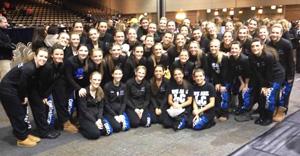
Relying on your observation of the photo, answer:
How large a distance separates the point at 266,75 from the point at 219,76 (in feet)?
2.32

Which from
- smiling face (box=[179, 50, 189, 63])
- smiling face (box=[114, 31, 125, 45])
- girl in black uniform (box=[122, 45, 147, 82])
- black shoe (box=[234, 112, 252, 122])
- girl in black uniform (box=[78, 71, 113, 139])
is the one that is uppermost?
smiling face (box=[114, 31, 125, 45])

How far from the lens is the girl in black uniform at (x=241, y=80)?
168 inches

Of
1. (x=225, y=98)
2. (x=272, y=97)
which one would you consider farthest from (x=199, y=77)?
(x=272, y=97)

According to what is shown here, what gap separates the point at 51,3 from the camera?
21.7m

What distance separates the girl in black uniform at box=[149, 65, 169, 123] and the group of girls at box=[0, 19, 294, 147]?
16mm

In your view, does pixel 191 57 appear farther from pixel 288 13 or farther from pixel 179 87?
pixel 288 13

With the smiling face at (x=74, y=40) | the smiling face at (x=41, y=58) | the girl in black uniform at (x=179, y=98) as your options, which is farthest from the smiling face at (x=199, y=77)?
the smiling face at (x=41, y=58)

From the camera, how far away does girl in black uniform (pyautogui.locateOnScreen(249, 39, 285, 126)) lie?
13.1 feet

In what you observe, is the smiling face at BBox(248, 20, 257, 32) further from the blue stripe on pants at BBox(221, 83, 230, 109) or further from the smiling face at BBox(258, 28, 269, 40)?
the blue stripe on pants at BBox(221, 83, 230, 109)

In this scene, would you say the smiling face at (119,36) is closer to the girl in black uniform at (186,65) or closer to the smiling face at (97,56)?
the smiling face at (97,56)

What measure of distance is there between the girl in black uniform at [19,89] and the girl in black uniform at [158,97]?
168 centimetres

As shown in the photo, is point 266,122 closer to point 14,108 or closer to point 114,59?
point 114,59

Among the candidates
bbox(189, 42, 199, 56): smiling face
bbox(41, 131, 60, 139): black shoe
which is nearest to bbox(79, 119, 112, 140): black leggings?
bbox(41, 131, 60, 139): black shoe

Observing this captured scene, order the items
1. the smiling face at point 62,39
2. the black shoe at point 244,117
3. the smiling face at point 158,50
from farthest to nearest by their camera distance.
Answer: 1. the black shoe at point 244,117
2. the smiling face at point 158,50
3. the smiling face at point 62,39
